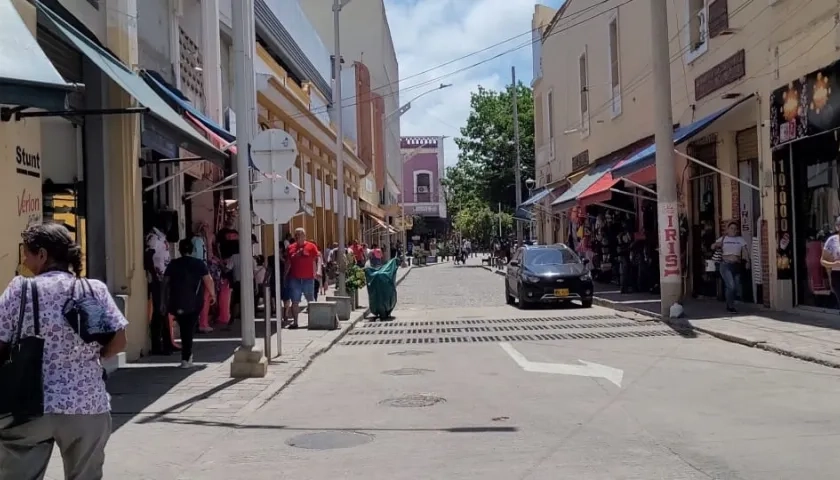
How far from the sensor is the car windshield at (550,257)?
800 inches

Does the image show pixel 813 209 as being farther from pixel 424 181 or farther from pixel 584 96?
pixel 424 181

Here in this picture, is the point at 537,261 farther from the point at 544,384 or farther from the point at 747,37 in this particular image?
the point at 544,384

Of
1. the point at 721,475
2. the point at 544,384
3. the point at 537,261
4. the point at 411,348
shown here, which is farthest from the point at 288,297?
the point at 721,475

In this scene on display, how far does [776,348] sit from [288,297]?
30.1 ft

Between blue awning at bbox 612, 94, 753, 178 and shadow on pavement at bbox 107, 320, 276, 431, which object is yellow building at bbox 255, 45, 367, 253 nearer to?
blue awning at bbox 612, 94, 753, 178

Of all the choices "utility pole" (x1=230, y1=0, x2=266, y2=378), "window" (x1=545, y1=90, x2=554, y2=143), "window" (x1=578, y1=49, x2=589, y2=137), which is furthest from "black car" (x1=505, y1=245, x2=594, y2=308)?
"window" (x1=545, y1=90, x2=554, y2=143)

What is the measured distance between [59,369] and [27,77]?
3.06 metres

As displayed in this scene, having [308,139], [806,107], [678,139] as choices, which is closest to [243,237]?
[806,107]

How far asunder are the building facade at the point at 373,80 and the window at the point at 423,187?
84.3 feet

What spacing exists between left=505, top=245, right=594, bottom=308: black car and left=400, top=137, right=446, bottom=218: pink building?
248 feet

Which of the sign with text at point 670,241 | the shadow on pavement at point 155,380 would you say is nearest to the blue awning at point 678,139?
the sign with text at point 670,241

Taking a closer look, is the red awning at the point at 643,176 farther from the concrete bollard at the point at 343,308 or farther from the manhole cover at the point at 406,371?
the manhole cover at the point at 406,371

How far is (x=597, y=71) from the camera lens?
28.4 m

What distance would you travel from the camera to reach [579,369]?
34.1 ft
